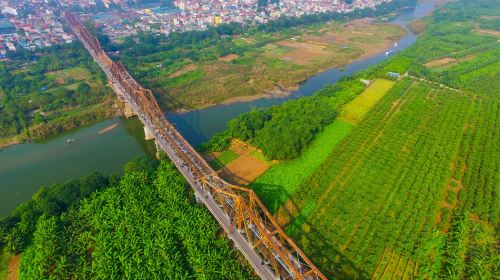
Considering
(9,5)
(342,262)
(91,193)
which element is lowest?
(342,262)

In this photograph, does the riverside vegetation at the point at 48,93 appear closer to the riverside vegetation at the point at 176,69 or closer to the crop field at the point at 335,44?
the riverside vegetation at the point at 176,69

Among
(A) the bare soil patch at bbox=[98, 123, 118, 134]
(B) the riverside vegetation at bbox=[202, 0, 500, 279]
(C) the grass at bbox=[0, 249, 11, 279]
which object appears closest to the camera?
(C) the grass at bbox=[0, 249, 11, 279]

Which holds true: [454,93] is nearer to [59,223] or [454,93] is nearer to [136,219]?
[136,219]

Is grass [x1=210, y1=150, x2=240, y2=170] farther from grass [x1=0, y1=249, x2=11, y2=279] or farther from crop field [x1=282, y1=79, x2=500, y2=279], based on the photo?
grass [x1=0, y1=249, x2=11, y2=279]

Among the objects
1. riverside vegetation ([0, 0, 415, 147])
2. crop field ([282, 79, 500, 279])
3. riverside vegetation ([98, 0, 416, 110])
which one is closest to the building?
riverside vegetation ([0, 0, 415, 147])

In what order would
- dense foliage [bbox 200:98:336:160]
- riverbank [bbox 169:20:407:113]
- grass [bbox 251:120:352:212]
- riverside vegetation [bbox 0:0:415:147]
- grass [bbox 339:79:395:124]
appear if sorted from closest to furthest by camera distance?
grass [bbox 251:120:352:212]
dense foliage [bbox 200:98:336:160]
grass [bbox 339:79:395:124]
riverside vegetation [bbox 0:0:415:147]
riverbank [bbox 169:20:407:113]

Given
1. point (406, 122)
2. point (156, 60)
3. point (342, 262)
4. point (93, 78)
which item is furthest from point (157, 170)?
point (156, 60)
